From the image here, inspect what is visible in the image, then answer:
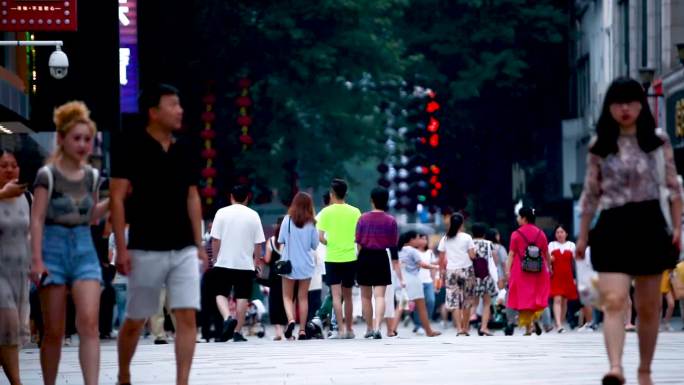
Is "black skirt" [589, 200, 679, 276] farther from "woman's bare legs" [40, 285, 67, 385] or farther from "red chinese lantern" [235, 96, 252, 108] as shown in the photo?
"red chinese lantern" [235, 96, 252, 108]

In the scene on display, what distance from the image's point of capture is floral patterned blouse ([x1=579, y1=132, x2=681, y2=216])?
10586mm

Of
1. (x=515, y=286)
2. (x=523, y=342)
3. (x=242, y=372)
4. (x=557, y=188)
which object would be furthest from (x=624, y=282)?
(x=557, y=188)

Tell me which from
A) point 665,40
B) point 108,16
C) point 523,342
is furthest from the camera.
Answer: point 665,40

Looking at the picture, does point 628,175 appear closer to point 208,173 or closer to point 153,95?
point 153,95

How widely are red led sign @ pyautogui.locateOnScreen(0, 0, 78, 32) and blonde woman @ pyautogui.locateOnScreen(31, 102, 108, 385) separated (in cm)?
1608

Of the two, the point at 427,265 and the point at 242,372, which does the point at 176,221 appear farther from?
the point at 427,265

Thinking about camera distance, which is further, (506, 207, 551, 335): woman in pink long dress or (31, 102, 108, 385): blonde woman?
(506, 207, 551, 335): woman in pink long dress

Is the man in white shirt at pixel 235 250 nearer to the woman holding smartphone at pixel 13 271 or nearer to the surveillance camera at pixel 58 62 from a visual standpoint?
the woman holding smartphone at pixel 13 271

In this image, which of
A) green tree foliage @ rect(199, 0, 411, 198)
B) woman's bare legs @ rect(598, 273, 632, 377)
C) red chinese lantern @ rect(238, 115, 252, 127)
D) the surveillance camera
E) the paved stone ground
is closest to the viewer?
woman's bare legs @ rect(598, 273, 632, 377)

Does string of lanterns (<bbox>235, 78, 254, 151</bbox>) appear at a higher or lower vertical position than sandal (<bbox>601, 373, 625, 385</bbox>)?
higher

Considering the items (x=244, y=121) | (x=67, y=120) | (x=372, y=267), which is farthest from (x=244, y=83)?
(x=67, y=120)

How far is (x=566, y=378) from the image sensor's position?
1250cm

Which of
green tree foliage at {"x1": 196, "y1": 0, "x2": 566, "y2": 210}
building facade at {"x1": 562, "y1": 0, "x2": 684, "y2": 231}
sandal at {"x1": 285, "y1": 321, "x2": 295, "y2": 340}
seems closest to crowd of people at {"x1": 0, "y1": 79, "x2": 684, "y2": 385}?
sandal at {"x1": 285, "y1": 321, "x2": 295, "y2": 340}

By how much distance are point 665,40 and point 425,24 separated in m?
11.2
